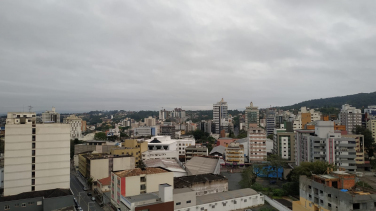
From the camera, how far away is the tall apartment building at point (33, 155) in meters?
19.7

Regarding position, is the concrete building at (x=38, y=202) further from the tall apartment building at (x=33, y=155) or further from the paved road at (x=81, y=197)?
the paved road at (x=81, y=197)

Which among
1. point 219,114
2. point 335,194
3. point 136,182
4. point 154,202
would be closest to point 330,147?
point 335,194

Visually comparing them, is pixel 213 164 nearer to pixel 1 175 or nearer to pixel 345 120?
pixel 1 175

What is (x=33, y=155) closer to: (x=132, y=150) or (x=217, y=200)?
(x=132, y=150)

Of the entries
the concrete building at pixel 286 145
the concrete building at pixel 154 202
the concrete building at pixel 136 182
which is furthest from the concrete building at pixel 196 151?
the concrete building at pixel 154 202

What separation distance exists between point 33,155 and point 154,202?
37.1 ft

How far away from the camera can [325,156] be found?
90.9 ft

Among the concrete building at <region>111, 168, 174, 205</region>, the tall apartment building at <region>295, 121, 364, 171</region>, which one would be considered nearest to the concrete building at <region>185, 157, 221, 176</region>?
the concrete building at <region>111, 168, 174, 205</region>

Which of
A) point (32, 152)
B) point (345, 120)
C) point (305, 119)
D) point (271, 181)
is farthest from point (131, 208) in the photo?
point (345, 120)

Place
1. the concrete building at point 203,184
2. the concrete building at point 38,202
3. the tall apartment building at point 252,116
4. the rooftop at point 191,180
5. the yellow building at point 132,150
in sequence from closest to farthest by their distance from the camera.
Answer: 1. the concrete building at point 38,202
2. the rooftop at point 191,180
3. the concrete building at point 203,184
4. the yellow building at point 132,150
5. the tall apartment building at point 252,116

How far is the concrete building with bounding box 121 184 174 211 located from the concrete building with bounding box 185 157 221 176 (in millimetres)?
11874

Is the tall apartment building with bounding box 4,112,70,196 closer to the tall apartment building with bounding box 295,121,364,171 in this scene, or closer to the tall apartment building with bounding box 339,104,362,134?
the tall apartment building with bounding box 295,121,364,171

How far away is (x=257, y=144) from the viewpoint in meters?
39.1

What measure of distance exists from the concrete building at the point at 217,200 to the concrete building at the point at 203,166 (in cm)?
753
